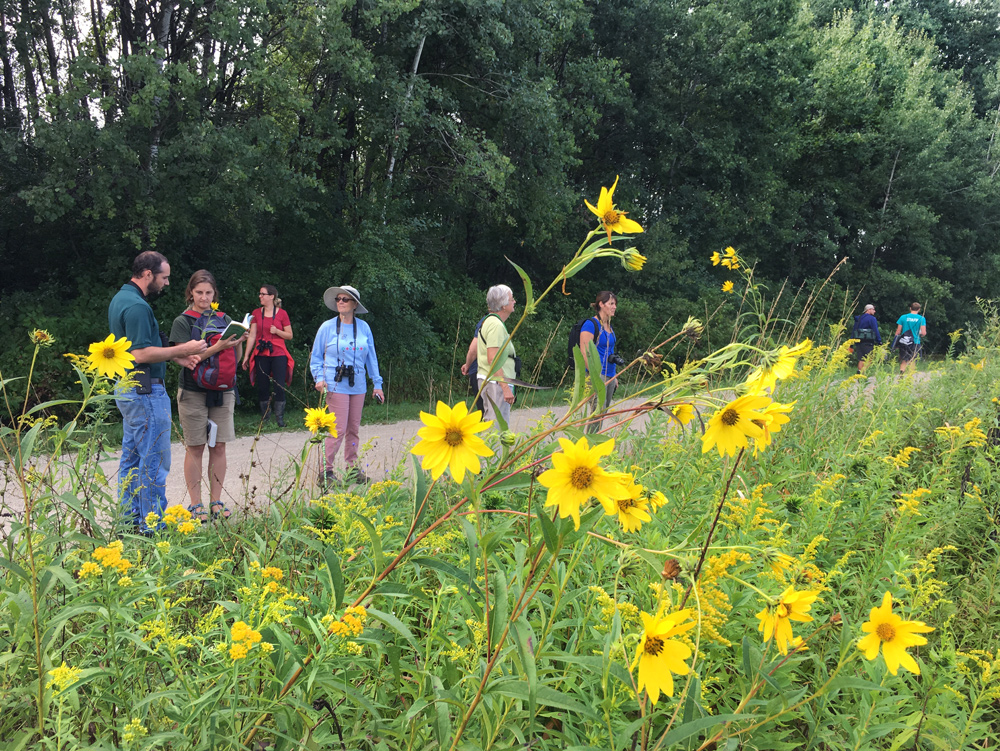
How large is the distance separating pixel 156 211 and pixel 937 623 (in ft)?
31.0

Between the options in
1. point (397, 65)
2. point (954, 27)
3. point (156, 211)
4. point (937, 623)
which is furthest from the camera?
point (954, 27)

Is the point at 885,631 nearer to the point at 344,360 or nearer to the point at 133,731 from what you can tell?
the point at 133,731

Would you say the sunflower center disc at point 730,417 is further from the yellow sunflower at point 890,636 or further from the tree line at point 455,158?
the tree line at point 455,158

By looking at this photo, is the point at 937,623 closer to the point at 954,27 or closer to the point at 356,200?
the point at 356,200

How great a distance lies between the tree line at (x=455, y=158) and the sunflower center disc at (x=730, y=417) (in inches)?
152

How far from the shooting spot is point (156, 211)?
8.62 metres

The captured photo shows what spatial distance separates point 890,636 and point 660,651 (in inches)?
18.3

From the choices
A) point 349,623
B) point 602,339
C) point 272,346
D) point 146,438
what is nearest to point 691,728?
point 349,623

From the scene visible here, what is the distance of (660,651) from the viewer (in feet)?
3.30

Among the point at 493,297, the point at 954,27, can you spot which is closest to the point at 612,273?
the point at 493,297

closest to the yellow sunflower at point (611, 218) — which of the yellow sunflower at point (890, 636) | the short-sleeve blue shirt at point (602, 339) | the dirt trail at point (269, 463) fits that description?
the yellow sunflower at point (890, 636)

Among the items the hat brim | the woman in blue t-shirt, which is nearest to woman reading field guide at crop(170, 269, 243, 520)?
the hat brim

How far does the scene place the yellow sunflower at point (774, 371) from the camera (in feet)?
3.46

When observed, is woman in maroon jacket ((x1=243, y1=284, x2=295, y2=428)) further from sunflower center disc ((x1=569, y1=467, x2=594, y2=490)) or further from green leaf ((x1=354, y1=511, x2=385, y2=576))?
sunflower center disc ((x1=569, y1=467, x2=594, y2=490))
